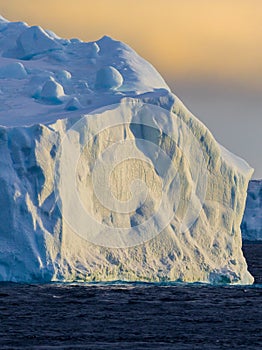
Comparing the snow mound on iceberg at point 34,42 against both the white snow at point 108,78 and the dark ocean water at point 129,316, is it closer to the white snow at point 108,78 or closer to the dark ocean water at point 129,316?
the white snow at point 108,78

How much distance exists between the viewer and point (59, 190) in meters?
32.4

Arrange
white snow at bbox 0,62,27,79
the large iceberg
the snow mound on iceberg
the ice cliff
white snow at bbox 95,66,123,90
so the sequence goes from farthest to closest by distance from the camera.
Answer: the ice cliff < the snow mound on iceberg < white snow at bbox 0,62,27,79 < white snow at bbox 95,66,123,90 < the large iceberg

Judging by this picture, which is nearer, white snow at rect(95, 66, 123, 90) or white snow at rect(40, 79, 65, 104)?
white snow at rect(40, 79, 65, 104)

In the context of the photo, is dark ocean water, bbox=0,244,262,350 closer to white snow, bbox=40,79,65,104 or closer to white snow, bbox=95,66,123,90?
white snow, bbox=40,79,65,104

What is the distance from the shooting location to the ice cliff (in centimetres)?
7606

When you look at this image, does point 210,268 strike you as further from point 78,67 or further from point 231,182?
point 78,67

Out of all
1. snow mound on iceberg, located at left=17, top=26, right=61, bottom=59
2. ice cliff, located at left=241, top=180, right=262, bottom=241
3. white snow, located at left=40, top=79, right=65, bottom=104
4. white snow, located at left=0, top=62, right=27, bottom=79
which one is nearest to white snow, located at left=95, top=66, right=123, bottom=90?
white snow, located at left=40, top=79, right=65, bottom=104

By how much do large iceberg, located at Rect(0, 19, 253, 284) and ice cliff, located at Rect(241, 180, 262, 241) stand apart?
123 ft

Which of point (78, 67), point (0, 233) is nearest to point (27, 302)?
point (0, 233)

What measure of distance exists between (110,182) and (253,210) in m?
43.0

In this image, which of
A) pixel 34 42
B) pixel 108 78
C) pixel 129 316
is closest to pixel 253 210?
pixel 34 42

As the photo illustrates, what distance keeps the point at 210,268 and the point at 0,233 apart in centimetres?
767

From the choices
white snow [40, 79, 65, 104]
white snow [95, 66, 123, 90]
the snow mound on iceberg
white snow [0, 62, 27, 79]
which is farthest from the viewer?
the snow mound on iceberg

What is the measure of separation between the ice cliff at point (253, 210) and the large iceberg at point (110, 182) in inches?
1478
